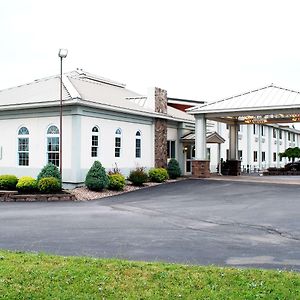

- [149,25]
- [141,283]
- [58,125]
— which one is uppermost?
[149,25]

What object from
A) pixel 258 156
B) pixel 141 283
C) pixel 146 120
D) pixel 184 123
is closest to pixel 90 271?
pixel 141 283

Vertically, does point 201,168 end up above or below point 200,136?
below

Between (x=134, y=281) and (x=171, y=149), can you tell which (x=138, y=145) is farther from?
(x=134, y=281)

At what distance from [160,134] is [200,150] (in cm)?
277

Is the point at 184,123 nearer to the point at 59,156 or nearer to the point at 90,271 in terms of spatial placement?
the point at 59,156

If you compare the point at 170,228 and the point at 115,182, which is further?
the point at 115,182

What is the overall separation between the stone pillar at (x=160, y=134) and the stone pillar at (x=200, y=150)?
215 cm

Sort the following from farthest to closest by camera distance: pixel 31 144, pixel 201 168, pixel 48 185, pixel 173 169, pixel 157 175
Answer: pixel 173 169, pixel 201 168, pixel 157 175, pixel 31 144, pixel 48 185

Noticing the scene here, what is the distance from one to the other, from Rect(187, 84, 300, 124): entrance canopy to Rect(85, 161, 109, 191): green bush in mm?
8915

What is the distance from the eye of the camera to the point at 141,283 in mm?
6922

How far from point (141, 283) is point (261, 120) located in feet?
86.8

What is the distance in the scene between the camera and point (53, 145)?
22.8m

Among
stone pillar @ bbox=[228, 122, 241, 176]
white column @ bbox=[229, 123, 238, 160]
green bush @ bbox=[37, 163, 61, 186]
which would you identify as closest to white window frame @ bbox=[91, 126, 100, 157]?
green bush @ bbox=[37, 163, 61, 186]

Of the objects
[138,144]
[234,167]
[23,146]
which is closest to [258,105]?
[138,144]
